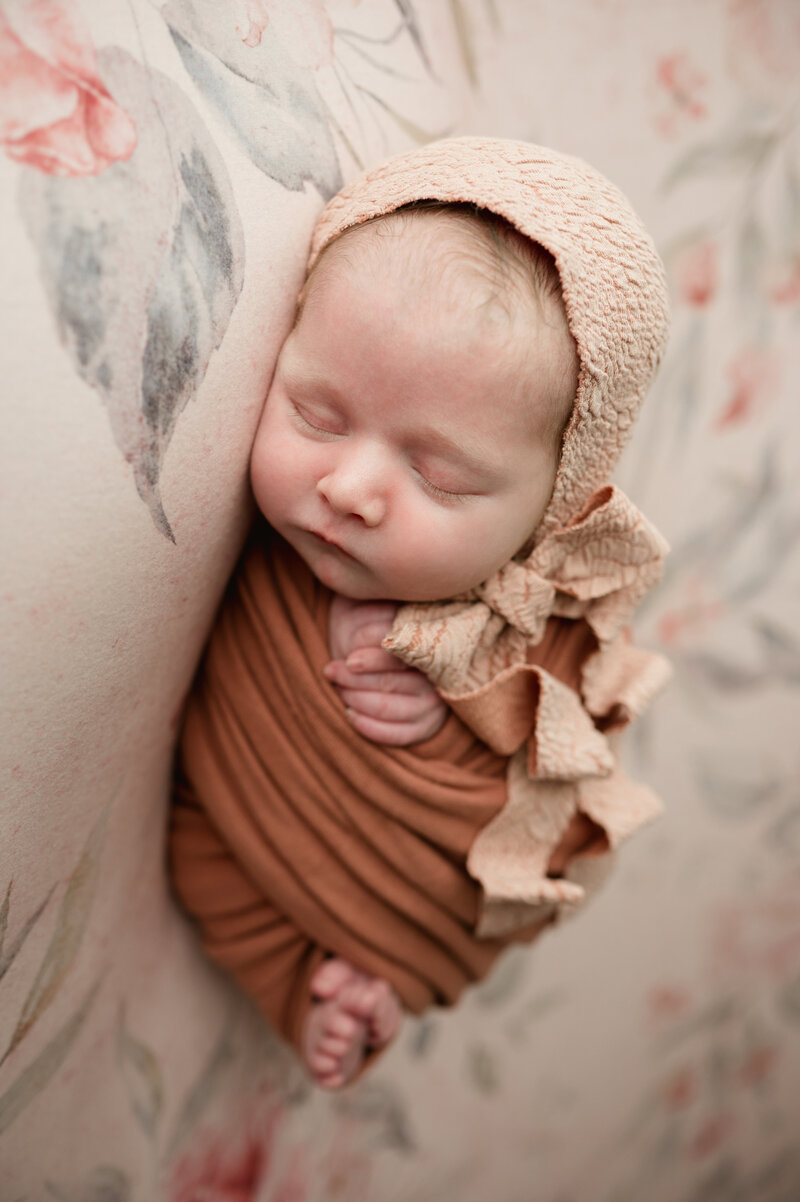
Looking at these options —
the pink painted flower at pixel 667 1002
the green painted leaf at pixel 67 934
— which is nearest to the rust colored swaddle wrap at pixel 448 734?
the green painted leaf at pixel 67 934

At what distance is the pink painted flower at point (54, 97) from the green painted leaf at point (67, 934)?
361mm

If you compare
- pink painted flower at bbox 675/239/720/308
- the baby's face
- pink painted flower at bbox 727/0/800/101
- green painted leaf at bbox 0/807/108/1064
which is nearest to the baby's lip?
the baby's face

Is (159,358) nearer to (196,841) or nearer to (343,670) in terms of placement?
(343,670)

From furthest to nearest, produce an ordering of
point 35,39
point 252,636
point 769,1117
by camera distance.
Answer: point 769,1117, point 252,636, point 35,39

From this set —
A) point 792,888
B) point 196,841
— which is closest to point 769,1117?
point 792,888

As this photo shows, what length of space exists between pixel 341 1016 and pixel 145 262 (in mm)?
526

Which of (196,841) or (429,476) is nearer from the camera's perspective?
(429,476)

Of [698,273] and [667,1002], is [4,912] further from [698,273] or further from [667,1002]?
[667,1002]

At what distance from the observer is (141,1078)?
70cm

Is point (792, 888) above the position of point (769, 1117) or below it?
above

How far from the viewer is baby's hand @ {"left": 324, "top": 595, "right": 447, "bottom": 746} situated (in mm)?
594

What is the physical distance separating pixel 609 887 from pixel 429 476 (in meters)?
0.76

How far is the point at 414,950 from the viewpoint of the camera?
2.23 feet

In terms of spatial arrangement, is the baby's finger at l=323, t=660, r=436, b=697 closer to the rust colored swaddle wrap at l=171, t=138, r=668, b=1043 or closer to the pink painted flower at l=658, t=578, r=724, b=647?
the rust colored swaddle wrap at l=171, t=138, r=668, b=1043
